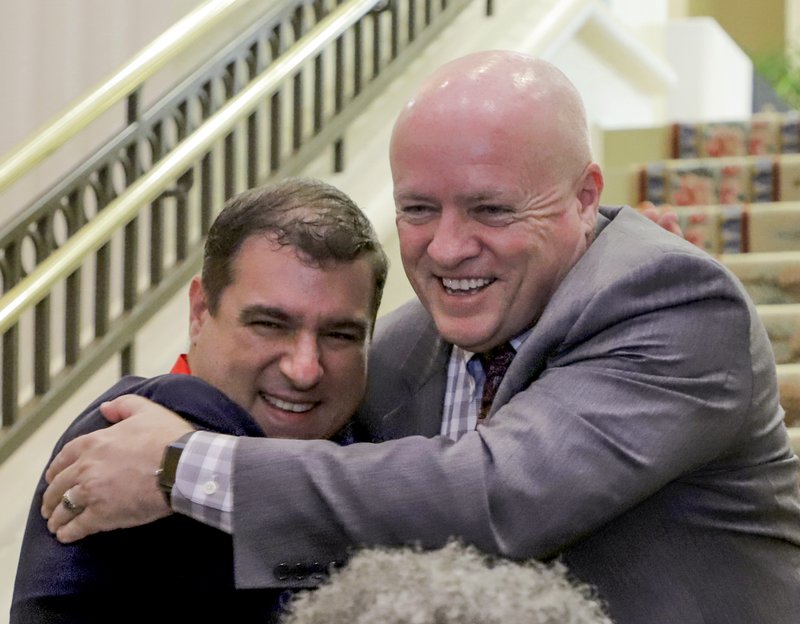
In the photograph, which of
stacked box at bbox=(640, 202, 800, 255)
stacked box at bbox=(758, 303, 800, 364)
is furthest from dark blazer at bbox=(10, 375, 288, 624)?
stacked box at bbox=(640, 202, 800, 255)

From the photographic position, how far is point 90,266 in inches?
190

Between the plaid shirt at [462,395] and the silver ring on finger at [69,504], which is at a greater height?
the silver ring on finger at [69,504]

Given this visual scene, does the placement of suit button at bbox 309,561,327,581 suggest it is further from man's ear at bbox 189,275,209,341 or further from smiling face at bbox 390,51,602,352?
man's ear at bbox 189,275,209,341

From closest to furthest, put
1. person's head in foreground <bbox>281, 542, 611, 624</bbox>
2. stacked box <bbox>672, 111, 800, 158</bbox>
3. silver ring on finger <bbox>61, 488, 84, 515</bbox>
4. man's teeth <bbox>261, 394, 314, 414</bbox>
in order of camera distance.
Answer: person's head in foreground <bbox>281, 542, 611, 624</bbox> → silver ring on finger <bbox>61, 488, 84, 515</bbox> → man's teeth <bbox>261, 394, 314, 414</bbox> → stacked box <bbox>672, 111, 800, 158</bbox>

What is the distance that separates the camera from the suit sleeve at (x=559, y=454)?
1.40 m

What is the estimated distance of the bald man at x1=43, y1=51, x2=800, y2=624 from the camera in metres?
1.42

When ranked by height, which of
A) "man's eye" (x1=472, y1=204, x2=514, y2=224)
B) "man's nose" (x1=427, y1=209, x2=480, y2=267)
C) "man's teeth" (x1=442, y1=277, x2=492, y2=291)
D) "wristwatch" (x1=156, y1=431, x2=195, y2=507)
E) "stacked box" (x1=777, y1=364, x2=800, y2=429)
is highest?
"man's eye" (x1=472, y1=204, x2=514, y2=224)

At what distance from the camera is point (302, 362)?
5.98 feet

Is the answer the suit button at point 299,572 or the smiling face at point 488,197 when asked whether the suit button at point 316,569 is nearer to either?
the suit button at point 299,572

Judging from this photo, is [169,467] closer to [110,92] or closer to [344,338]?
[344,338]

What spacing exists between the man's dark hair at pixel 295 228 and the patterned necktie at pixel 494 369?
8.5 inches

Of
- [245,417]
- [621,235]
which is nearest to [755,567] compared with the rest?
[621,235]

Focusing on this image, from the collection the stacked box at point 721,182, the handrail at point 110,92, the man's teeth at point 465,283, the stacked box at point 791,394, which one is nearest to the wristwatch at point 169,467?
the man's teeth at point 465,283

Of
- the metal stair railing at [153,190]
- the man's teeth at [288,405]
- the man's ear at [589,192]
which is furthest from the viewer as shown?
the metal stair railing at [153,190]
